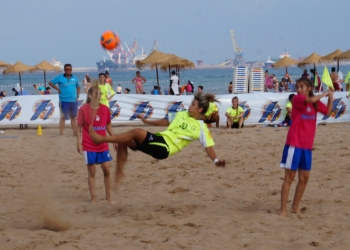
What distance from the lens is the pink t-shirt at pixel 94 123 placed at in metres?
6.62

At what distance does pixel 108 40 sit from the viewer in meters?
11.4

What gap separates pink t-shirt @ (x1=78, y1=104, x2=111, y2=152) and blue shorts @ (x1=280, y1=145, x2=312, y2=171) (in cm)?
221

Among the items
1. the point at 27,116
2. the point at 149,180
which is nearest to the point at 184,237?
the point at 149,180

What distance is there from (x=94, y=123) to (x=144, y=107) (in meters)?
9.36

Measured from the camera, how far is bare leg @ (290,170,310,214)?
592 cm

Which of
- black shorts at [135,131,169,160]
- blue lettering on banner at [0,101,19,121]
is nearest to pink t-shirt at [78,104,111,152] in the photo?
black shorts at [135,131,169,160]

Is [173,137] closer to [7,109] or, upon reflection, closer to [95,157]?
[95,157]

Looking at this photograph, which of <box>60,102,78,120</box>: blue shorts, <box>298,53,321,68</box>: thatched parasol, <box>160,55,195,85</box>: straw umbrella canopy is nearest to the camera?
<box>60,102,78,120</box>: blue shorts

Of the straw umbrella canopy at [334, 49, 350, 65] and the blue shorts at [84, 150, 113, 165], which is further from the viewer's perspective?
the straw umbrella canopy at [334, 49, 350, 65]

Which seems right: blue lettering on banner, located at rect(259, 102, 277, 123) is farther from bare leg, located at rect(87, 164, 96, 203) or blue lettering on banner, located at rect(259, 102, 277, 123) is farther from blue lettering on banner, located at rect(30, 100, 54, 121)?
bare leg, located at rect(87, 164, 96, 203)

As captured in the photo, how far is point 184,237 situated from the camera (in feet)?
16.6

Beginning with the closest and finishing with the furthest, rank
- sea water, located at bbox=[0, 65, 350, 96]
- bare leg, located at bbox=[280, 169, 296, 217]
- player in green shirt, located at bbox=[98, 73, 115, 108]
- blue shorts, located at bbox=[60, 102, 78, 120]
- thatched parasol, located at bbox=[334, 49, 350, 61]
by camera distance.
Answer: bare leg, located at bbox=[280, 169, 296, 217], player in green shirt, located at bbox=[98, 73, 115, 108], blue shorts, located at bbox=[60, 102, 78, 120], thatched parasol, located at bbox=[334, 49, 350, 61], sea water, located at bbox=[0, 65, 350, 96]

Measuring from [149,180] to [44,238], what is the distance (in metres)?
3.50

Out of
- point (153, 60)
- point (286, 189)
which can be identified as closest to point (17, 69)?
point (153, 60)
